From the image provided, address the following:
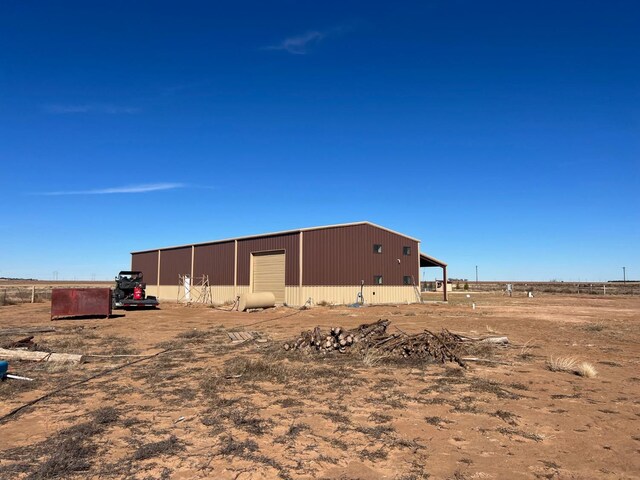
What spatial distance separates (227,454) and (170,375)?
4.96 meters

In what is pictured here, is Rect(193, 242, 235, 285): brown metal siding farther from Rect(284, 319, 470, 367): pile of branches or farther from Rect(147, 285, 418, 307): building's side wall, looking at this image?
Rect(284, 319, 470, 367): pile of branches

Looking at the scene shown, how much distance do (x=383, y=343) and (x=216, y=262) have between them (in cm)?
2927

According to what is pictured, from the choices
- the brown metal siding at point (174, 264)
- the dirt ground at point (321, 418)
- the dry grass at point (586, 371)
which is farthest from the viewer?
the brown metal siding at point (174, 264)

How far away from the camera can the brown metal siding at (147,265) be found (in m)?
48.9

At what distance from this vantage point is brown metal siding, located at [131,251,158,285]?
1925 inches

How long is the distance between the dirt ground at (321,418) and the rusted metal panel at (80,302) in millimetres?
11716

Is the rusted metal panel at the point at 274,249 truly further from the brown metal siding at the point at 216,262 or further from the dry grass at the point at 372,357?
the dry grass at the point at 372,357

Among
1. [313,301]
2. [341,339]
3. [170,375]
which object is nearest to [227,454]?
[170,375]

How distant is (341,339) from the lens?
12664 mm

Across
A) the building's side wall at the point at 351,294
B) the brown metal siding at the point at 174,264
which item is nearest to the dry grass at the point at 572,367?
the building's side wall at the point at 351,294

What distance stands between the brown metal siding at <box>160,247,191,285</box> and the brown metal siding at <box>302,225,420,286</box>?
1619 centimetres

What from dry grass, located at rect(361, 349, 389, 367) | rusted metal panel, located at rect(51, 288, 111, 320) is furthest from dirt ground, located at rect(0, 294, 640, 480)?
rusted metal panel, located at rect(51, 288, 111, 320)

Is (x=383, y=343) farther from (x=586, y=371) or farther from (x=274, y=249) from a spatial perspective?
(x=274, y=249)

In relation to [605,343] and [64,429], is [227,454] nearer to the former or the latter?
[64,429]
